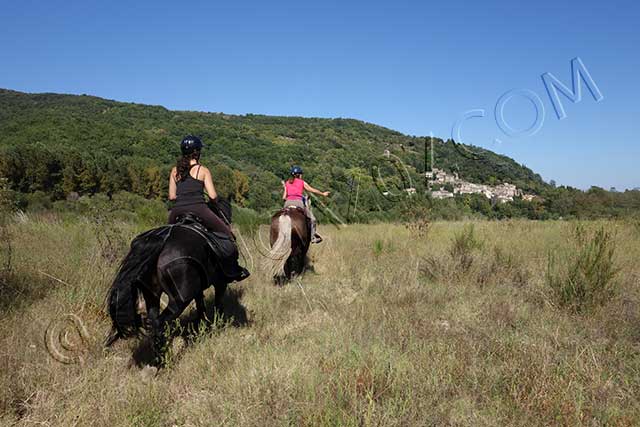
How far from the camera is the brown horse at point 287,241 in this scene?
6762mm

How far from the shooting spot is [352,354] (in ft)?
11.4

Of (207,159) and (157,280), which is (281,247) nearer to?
(157,280)

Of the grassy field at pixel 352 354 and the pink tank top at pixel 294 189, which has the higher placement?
the pink tank top at pixel 294 189

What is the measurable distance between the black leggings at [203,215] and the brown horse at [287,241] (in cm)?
221

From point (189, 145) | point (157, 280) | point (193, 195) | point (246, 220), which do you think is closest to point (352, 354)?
point (157, 280)

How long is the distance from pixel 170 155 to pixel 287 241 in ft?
152

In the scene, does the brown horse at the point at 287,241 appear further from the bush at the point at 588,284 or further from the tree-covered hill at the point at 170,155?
the bush at the point at 588,284

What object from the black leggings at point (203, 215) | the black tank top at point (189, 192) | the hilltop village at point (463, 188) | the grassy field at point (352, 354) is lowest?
the grassy field at point (352, 354)

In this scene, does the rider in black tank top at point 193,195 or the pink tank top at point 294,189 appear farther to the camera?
the pink tank top at point 294,189

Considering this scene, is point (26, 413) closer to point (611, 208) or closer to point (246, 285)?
point (246, 285)

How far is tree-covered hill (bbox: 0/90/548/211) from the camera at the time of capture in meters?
24.1

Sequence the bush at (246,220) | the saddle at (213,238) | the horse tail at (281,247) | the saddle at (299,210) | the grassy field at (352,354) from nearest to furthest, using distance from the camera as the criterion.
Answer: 1. the grassy field at (352,354)
2. the saddle at (213,238)
3. the horse tail at (281,247)
4. the saddle at (299,210)
5. the bush at (246,220)

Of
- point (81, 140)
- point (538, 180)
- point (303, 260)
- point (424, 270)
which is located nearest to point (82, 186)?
point (81, 140)

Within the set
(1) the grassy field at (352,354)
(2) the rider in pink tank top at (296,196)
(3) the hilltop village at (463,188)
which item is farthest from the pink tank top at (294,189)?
(3) the hilltop village at (463,188)
